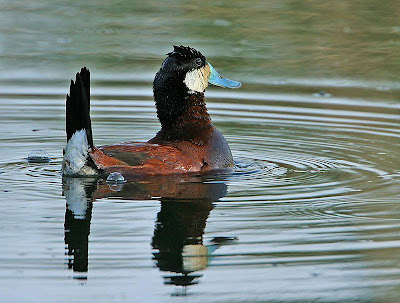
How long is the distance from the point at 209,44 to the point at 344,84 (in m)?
2.44

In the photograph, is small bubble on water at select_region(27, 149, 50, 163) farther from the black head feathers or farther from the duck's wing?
the black head feathers

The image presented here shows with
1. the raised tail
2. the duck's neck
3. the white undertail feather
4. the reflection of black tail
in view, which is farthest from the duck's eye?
the reflection of black tail

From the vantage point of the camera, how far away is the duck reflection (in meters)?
5.30

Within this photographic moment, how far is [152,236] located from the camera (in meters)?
5.80

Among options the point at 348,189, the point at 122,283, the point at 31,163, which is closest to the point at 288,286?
the point at 122,283

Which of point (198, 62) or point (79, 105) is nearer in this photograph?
point (79, 105)

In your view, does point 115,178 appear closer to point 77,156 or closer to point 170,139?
point 77,156

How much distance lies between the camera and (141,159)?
742 cm

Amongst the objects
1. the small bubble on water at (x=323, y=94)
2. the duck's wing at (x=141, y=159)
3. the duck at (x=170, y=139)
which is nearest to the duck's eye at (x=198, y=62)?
the duck at (x=170, y=139)

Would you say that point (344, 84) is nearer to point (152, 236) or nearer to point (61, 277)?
point (152, 236)

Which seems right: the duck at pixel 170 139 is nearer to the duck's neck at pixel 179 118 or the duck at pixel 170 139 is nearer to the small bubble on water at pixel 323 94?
the duck's neck at pixel 179 118

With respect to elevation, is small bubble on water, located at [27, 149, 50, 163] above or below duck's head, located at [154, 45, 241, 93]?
below

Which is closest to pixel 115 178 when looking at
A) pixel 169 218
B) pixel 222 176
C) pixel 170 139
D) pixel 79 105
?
pixel 79 105

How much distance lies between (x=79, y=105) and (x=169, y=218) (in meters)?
1.28
